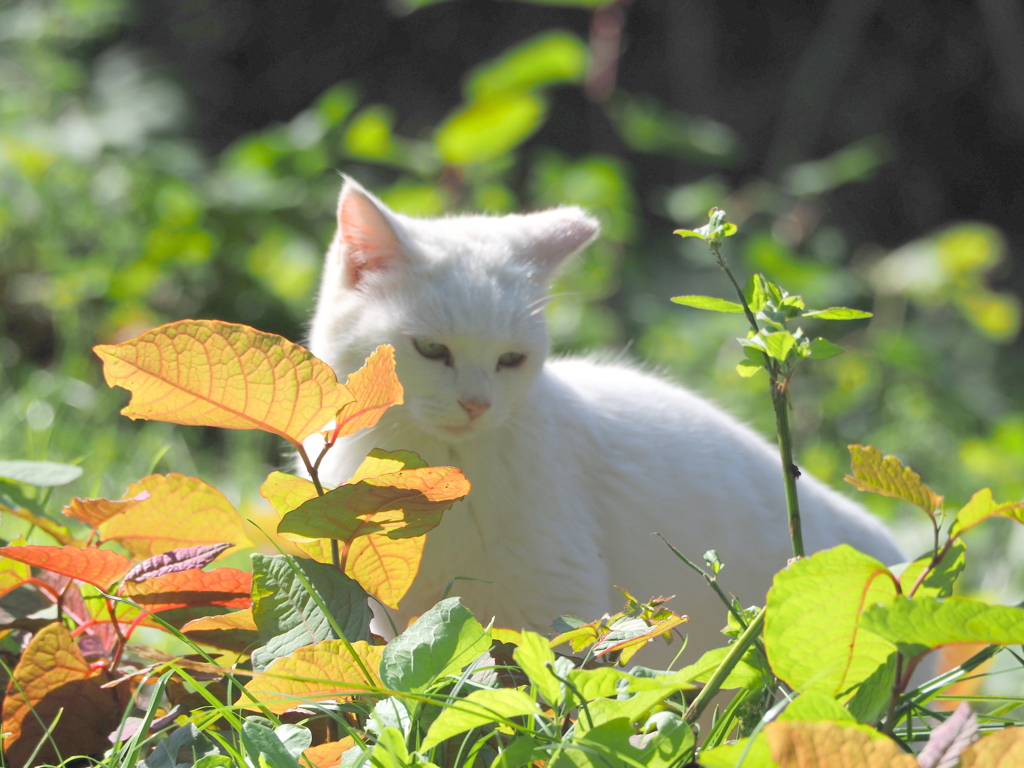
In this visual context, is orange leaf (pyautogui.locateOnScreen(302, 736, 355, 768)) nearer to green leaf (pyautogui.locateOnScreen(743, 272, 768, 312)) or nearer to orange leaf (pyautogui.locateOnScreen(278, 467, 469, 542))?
orange leaf (pyautogui.locateOnScreen(278, 467, 469, 542))

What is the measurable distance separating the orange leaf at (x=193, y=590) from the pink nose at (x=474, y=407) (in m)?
0.52

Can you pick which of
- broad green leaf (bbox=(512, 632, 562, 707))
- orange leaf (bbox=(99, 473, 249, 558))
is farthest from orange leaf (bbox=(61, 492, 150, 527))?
broad green leaf (bbox=(512, 632, 562, 707))

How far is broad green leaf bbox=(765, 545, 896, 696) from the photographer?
546mm

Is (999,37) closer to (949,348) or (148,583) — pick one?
(949,348)

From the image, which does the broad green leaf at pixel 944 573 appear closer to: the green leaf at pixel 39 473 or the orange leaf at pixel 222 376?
the orange leaf at pixel 222 376

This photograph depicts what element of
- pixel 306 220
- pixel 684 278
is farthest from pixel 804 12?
pixel 306 220

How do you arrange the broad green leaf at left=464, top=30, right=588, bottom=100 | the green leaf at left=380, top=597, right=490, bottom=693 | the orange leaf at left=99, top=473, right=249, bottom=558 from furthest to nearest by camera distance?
the broad green leaf at left=464, top=30, right=588, bottom=100
the orange leaf at left=99, top=473, right=249, bottom=558
the green leaf at left=380, top=597, right=490, bottom=693

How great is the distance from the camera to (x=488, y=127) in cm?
281

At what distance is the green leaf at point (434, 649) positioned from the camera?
0.58m

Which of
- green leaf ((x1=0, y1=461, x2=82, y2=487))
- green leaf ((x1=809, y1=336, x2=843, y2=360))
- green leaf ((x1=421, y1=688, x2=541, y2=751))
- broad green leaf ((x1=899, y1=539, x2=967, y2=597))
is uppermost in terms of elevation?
green leaf ((x1=809, y1=336, x2=843, y2=360))

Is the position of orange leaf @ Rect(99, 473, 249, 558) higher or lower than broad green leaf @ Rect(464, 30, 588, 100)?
lower

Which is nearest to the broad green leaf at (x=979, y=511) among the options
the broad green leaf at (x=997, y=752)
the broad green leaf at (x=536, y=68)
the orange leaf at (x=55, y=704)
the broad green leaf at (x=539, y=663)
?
the broad green leaf at (x=997, y=752)

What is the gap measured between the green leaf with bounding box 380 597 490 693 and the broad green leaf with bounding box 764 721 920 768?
0.20 meters

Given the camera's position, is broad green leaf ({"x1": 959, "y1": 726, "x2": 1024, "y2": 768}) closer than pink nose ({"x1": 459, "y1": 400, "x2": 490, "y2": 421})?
Yes
